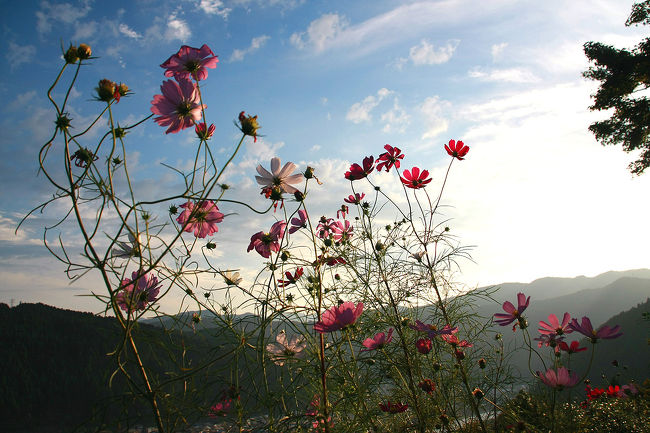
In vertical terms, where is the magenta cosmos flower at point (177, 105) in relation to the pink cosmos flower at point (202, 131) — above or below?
above

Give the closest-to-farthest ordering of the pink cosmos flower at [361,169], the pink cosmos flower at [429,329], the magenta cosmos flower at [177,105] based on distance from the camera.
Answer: the magenta cosmos flower at [177,105], the pink cosmos flower at [429,329], the pink cosmos flower at [361,169]

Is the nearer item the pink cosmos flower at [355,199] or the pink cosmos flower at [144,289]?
the pink cosmos flower at [144,289]

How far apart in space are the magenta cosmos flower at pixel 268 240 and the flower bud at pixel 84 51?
0.59m

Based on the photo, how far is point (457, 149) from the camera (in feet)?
5.73

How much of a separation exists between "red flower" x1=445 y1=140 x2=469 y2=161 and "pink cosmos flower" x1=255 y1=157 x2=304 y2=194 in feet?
3.49

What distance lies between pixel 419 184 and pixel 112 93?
1405 mm

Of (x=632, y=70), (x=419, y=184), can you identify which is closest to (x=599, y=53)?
(x=632, y=70)

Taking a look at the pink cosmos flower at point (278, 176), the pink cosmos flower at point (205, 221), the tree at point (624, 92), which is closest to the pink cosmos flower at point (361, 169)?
the pink cosmos flower at point (278, 176)

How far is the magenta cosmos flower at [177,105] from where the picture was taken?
79 centimetres

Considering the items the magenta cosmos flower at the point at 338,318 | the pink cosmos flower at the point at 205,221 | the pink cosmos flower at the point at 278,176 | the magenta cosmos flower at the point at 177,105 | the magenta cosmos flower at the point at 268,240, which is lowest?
the magenta cosmos flower at the point at 338,318

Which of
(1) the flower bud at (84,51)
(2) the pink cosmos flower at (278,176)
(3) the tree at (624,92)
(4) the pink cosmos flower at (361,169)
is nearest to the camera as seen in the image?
(1) the flower bud at (84,51)

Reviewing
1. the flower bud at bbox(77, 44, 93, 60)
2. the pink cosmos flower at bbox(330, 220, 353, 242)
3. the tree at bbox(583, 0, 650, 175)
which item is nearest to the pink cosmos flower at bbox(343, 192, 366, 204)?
the pink cosmos flower at bbox(330, 220, 353, 242)

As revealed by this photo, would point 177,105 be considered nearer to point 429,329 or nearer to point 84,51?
point 84,51

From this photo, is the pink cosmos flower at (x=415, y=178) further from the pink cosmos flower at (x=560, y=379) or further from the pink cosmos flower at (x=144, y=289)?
the pink cosmos flower at (x=144, y=289)
